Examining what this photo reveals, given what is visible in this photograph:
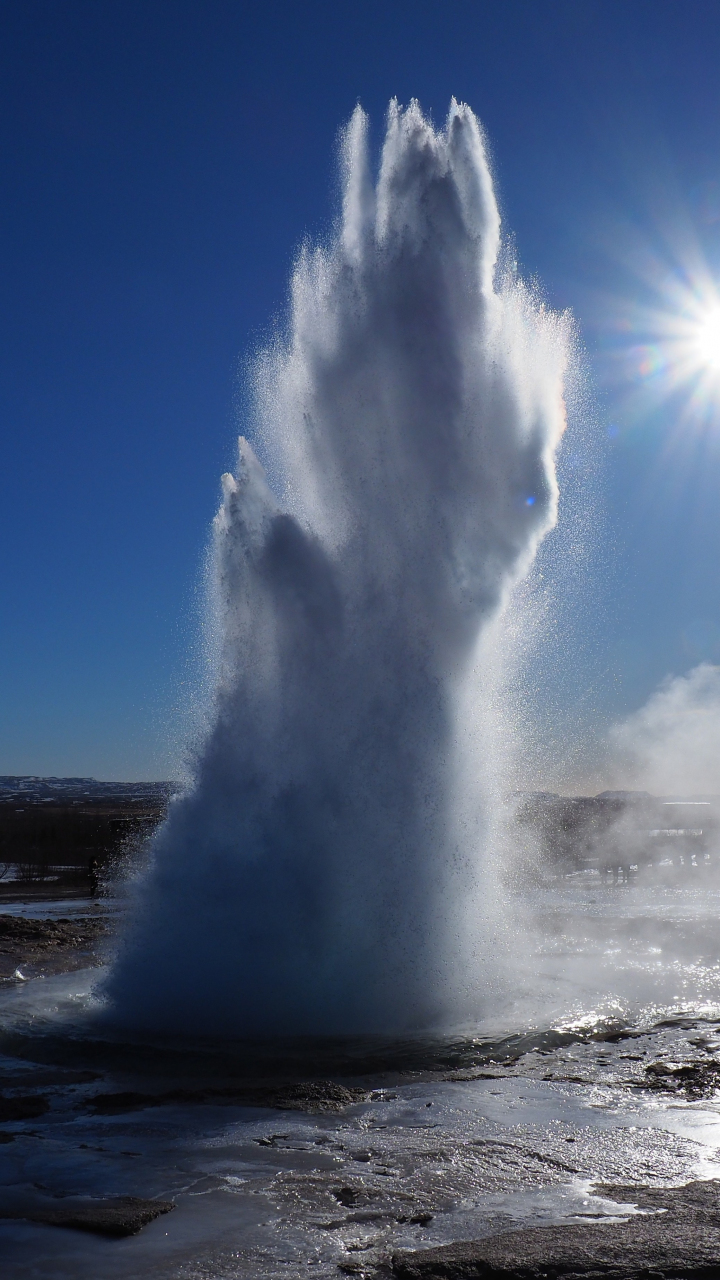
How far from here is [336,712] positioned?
11.1 meters

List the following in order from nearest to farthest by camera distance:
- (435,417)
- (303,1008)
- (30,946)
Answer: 1. (303,1008)
2. (435,417)
3. (30,946)

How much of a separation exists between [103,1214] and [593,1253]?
8.04ft

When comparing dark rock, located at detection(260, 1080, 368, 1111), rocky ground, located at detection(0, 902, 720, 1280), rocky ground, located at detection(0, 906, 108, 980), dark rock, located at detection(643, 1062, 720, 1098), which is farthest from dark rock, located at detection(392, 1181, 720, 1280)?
rocky ground, located at detection(0, 906, 108, 980)

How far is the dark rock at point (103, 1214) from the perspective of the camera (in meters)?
4.55

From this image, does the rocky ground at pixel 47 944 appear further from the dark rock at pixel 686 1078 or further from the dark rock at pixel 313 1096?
the dark rock at pixel 686 1078

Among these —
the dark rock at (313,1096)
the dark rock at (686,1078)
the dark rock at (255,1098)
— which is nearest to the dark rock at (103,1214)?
the dark rock at (255,1098)

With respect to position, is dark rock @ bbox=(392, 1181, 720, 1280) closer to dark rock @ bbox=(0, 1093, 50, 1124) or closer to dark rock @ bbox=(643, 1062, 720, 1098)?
dark rock @ bbox=(643, 1062, 720, 1098)

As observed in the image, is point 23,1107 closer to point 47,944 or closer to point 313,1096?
point 313,1096

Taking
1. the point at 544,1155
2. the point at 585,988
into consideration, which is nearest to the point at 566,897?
the point at 585,988

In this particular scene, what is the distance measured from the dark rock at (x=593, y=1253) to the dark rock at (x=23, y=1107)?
11.5 ft

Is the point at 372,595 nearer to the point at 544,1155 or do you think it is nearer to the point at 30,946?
the point at 544,1155

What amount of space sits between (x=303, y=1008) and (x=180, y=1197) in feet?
15.4

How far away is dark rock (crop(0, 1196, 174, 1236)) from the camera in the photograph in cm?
455

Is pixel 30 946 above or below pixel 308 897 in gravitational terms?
below
